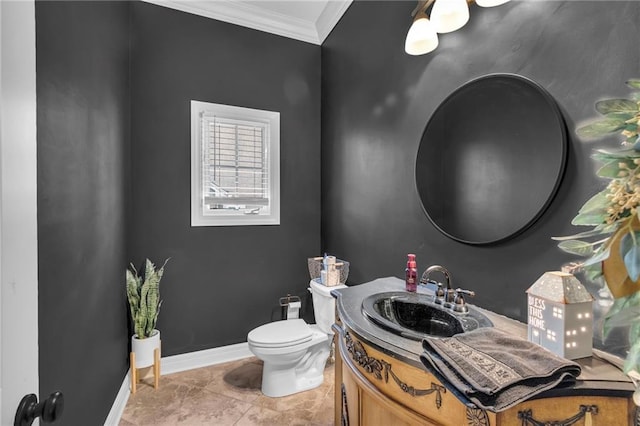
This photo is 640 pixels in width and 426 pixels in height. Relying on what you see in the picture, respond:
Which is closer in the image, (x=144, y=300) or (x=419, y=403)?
(x=419, y=403)

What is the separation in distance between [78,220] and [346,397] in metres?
1.41

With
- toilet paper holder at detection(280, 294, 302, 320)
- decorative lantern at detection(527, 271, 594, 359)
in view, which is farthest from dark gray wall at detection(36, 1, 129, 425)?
decorative lantern at detection(527, 271, 594, 359)

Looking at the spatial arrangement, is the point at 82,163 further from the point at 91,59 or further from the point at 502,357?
the point at 502,357

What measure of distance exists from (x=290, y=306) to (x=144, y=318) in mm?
1175

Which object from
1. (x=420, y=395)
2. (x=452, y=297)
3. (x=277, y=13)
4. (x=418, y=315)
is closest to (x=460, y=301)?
(x=452, y=297)

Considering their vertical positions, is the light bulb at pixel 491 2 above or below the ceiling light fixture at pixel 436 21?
below

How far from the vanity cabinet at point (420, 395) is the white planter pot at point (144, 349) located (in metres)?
1.59

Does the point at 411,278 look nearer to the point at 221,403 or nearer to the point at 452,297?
the point at 452,297

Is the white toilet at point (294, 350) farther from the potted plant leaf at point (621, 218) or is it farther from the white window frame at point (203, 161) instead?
the potted plant leaf at point (621, 218)

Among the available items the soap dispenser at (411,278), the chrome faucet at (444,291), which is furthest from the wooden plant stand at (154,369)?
the chrome faucet at (444,291)

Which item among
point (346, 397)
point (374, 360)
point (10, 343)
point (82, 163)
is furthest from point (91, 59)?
point (346, 397)

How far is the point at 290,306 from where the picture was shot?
113 inches

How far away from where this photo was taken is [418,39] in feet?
4.92

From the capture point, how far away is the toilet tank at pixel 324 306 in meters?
2.37
